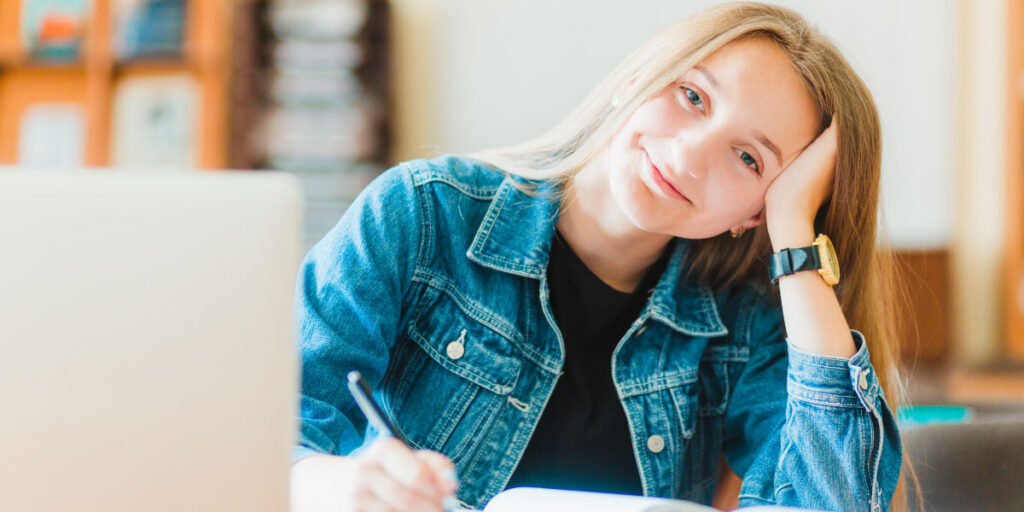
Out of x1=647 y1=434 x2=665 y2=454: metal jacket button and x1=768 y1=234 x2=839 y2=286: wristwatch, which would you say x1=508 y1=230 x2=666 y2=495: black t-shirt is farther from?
x1=768 y1=234 x2=839 y2=286: wristwatch

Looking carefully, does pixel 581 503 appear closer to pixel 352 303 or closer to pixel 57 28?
pixel 352 303

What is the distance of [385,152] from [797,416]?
244cm

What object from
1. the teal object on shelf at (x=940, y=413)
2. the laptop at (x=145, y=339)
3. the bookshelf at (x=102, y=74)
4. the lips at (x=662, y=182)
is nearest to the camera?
the laptop at (x=145, y=339)

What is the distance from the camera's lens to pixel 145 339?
458mm

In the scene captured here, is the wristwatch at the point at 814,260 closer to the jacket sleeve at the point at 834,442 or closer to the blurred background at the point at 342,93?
the jacket sleeve at the point at 834,442

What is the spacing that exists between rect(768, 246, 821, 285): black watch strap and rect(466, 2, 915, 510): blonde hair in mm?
79

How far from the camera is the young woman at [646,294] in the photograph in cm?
94

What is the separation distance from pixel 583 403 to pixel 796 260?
0.29 m

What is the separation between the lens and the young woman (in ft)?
3.07

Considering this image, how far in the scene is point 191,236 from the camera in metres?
0.46

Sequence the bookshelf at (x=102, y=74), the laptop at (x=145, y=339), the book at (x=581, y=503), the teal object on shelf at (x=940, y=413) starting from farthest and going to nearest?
the bookshelf at (x=102, y=74) < the teal object on shelf at (x=940, y=413) < the book at (x=581, y=503) < the laptop at (x=145, y=339)

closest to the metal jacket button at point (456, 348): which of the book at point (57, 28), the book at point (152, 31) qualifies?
the book at point (152, 31)

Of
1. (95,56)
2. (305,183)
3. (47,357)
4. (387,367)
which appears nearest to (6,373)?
(47,357)

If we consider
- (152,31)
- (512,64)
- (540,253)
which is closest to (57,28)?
(152,31)
